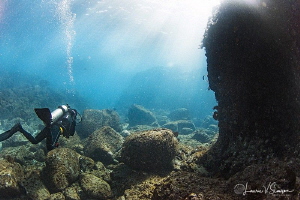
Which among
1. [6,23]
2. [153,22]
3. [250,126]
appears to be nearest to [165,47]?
[153,22]

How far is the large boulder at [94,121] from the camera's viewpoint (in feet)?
42.7

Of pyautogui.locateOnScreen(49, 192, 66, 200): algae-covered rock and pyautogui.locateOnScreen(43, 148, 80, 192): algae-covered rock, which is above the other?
pyautogui.locateOnScreen(43, 148, 80, 192): algae-covered rock

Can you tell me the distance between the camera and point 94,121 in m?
14.1

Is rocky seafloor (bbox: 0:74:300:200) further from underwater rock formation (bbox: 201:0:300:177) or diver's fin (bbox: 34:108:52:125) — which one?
diver's fin (bbox: 34:108:52:125)

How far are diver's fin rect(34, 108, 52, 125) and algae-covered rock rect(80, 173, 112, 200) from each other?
7.36 ft

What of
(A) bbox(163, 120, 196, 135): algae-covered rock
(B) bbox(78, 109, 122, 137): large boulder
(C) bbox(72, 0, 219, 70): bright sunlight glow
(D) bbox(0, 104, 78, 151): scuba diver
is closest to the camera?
(D) bbox(0, 104, 78, 151): scuba diver

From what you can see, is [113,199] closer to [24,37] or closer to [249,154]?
[249,154]

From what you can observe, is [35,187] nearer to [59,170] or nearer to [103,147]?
[59,170]

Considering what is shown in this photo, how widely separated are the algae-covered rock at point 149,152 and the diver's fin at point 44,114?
2.73m

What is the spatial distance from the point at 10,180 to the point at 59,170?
3.78 ft

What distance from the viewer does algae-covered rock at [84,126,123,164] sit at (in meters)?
7.50
